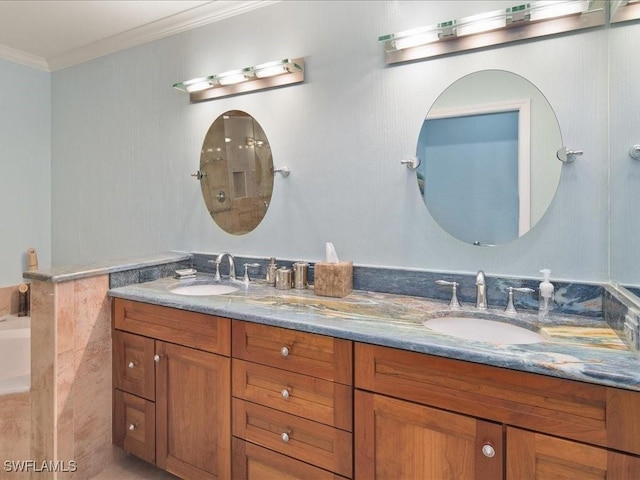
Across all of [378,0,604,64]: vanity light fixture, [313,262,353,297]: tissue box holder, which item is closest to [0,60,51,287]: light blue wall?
[313,262,353,297]: tissue box holder

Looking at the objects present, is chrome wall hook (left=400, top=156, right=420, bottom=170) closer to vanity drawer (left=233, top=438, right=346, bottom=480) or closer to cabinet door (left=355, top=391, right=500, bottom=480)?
cabinet door (left=355, top=391, right=500, bottom=480)

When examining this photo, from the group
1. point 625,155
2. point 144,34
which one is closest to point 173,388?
point 625,155

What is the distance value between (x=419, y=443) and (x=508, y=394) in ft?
1.05

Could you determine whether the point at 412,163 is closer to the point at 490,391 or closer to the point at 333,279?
the point at 333,279

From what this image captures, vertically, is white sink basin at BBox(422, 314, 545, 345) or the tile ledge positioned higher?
the tile ledge

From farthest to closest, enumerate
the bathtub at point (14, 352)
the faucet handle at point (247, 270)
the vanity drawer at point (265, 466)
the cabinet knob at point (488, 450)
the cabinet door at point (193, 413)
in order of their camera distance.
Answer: the bathtub at point (14, 352), the faucet handle at point (247, 270), the cabinet door at point (193, 413), the vanity drawer at point (265, 466), the cabinet knob at point (488, 450)

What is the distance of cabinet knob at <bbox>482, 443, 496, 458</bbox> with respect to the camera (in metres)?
1.05

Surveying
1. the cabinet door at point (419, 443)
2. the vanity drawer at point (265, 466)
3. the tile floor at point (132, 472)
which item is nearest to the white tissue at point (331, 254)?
the cabinet door at point (419, 443)

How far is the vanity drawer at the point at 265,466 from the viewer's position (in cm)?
135

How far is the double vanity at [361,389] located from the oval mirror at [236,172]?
0.50 meters

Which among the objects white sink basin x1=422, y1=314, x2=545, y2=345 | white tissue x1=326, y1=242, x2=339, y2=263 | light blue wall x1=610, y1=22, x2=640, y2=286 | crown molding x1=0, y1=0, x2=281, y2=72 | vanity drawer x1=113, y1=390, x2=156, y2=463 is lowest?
vanity drawer x1=113, y1=390, x2=156, y2=463

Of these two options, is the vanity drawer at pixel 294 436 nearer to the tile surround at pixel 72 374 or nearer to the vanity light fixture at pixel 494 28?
the tile surround at pixel 72 374

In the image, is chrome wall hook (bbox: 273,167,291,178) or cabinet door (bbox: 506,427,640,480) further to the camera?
chrome wall hook (bbox: 273,167,291,178)

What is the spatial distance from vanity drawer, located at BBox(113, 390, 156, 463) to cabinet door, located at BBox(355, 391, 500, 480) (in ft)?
3.58
